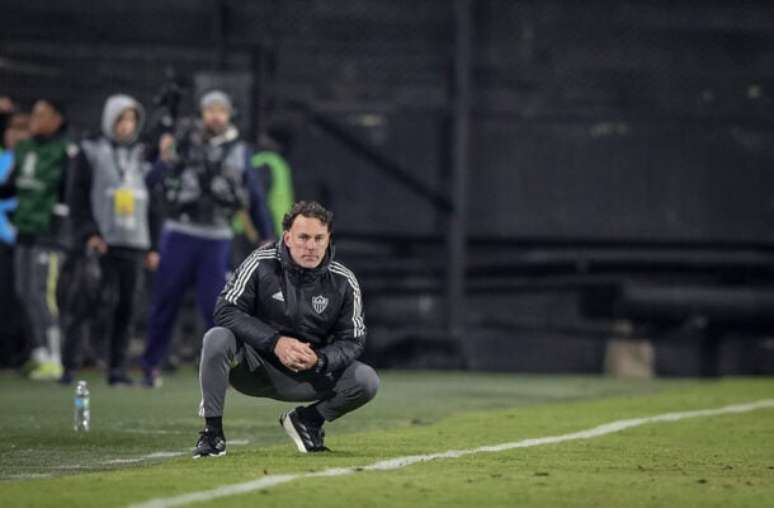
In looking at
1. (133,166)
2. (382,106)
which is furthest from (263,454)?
(382,106)

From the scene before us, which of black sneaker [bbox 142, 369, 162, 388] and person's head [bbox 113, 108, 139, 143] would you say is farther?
black sneaker [bbox 142, 369, 162, 388]

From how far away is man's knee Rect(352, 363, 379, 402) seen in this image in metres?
10.2

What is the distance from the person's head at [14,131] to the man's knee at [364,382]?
9.32 meters

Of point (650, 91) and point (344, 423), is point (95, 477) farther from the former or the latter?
point (650, 91)

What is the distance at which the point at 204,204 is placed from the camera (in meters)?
16.5

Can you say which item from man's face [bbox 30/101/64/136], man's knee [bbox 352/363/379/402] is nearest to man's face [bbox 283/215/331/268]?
man's knee [bbox 352/363/379/402]

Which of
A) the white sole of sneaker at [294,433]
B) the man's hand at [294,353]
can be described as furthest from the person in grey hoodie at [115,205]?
the man's hand at [294,353]

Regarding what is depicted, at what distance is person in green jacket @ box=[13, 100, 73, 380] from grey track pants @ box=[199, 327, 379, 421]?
27.3 ft

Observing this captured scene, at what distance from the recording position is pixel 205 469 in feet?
29.8

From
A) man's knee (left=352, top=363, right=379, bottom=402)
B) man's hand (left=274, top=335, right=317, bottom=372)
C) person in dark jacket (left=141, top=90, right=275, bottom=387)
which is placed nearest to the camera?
man's hand (left=274, top=335, right=317, bottom=372)

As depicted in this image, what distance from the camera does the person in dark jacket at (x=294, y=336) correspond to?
9.90 metres

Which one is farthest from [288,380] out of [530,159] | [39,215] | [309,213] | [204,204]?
[530,159]

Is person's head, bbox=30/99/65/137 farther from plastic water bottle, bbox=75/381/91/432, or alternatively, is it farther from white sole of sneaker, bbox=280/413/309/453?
white sole of sneaker, bbox=280/413/309/453

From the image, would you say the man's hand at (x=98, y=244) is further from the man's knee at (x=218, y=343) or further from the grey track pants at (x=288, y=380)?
the man's knee at (x=218, y=343)
